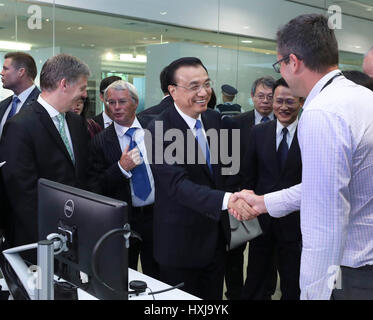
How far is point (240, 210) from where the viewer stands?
2.47 meters

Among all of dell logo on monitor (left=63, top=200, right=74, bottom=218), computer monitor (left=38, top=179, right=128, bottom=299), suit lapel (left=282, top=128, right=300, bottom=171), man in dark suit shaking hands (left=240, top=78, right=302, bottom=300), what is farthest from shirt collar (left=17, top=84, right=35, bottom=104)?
dell logo on monitor (left=63, top=200, right=74, bottom=218)

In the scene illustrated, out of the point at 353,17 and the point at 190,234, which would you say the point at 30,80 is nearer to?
the point at 190,234

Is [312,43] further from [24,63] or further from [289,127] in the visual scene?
[24,63]

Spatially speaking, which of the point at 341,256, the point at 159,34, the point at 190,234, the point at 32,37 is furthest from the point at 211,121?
the point at 159,34

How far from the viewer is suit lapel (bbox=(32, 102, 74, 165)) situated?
98.7 inches

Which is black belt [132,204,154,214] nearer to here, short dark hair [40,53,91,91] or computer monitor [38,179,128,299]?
short dark hair [40,53,91,91]

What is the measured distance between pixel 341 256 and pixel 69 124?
1.77 metres

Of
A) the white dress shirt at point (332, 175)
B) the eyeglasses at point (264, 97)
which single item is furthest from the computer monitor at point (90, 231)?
the eyeglasses at point (264, 97)

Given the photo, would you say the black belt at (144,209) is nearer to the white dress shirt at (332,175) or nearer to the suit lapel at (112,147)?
the suit lapel at (112,147)

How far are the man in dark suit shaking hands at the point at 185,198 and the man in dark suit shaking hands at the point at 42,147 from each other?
51cm

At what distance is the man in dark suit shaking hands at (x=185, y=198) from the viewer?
2.41 metres

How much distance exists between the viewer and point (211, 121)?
2672 mm
